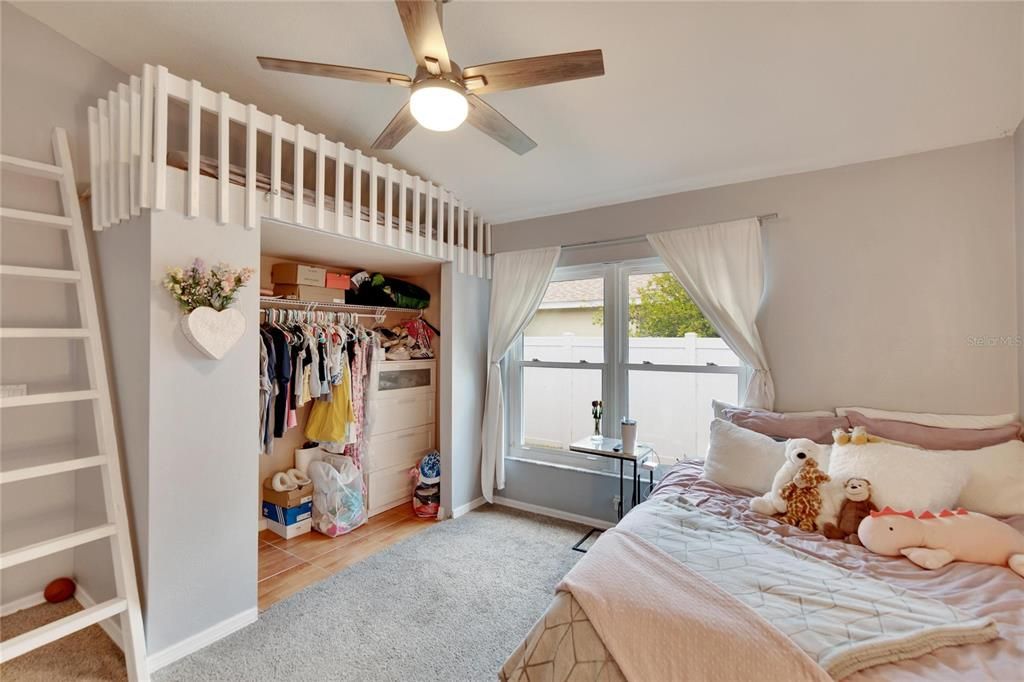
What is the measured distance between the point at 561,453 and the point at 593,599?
2.29 m

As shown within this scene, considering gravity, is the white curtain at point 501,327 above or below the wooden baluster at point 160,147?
below

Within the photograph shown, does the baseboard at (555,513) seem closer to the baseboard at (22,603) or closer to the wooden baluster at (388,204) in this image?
the wooden baluster at (388,204)

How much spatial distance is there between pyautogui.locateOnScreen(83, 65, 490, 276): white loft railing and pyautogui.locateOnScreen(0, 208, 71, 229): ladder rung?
13 centimetres

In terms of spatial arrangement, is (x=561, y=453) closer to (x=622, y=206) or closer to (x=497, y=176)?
(x=622, y=206)

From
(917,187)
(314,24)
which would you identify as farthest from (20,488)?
(917,187)

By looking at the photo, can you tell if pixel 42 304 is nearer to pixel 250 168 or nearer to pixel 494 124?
pixel 250 168

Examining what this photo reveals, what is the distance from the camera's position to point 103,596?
215cm

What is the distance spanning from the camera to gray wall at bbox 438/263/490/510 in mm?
3424

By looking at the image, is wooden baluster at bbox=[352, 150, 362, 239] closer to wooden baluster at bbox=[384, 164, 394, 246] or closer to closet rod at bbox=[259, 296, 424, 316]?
wooden baluster at bbox=[384, 164, 394, 246]

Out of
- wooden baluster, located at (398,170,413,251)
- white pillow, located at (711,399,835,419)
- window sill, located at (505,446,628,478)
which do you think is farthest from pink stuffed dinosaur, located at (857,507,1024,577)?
wooden baluster, located at (398,170,413,251)

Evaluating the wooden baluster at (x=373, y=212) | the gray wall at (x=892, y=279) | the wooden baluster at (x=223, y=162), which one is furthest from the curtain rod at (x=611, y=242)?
the wooden baluster at (x=223, y=162)

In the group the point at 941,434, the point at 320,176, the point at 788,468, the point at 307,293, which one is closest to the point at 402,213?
the point at 320,176

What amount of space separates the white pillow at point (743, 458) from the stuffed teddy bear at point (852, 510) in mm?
359

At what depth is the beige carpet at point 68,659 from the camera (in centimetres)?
178
